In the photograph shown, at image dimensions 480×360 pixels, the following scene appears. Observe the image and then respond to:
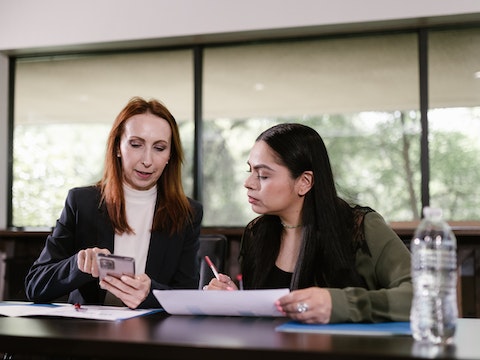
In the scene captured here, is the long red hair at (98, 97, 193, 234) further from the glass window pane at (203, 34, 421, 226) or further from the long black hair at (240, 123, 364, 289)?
the glass window pane at (203, 34, 421, 226)

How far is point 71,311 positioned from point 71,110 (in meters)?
3.02

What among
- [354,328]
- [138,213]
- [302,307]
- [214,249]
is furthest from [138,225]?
[354,328]

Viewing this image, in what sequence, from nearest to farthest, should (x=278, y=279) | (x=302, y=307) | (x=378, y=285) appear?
(x=302, y=307) < (x=378, y=285) < (x=278, y=279)

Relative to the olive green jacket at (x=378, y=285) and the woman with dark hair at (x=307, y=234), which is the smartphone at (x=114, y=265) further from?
the olive green jacket at (x=378, y=285)

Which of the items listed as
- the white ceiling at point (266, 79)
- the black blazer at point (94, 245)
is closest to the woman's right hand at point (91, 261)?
the black blazer at point (94, 245)

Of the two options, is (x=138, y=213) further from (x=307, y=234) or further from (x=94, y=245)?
(x=307, y=234)

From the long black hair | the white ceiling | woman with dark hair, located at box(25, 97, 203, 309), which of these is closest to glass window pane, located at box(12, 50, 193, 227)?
Answer: the white ceiling

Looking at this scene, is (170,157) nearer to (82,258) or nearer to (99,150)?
(82,258)

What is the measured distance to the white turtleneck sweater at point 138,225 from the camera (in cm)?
250

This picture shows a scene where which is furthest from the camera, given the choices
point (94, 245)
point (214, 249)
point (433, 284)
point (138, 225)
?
point (214, 249)

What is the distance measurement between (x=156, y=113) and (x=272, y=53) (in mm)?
1897

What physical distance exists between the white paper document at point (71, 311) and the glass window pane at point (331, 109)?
2.35 meters

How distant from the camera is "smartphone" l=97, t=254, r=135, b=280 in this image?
1.87 meters

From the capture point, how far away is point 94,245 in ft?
8.04
